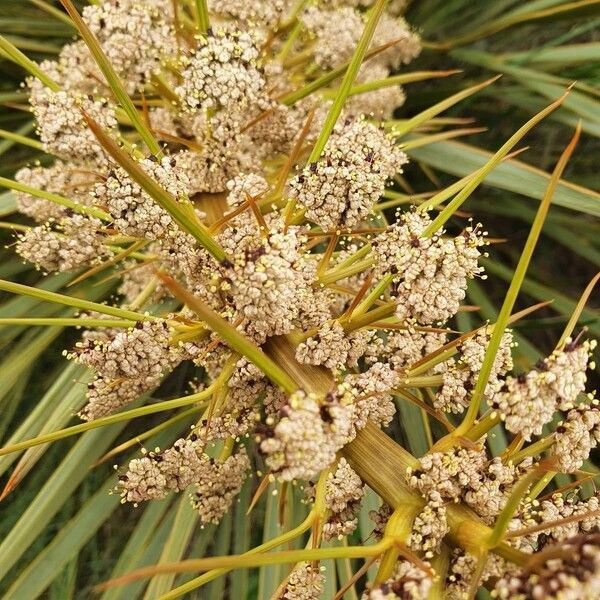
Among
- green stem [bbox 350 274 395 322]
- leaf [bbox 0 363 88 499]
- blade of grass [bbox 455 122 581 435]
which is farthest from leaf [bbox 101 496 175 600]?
blade of grass [bbox 455 122 581 435]

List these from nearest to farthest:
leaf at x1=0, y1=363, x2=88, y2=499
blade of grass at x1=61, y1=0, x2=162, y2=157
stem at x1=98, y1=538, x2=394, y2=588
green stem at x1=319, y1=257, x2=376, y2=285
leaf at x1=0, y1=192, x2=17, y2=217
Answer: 1. stem at x1=98, y1=538, x2=394, y2=588
2. blade of grass at x1=61, y1=0, x2=162, y2=157
3. green stem at x1=319, y1=257, x2=376, y2=285
4. leaf at x1=0, y1=363, x2=88, y2=499
5. leaf at x1=0, y1=192, x2=17, y2=217

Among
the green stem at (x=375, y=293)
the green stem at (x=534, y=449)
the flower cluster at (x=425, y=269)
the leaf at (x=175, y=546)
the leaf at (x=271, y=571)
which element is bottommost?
the leaf at (x=175, y=546)

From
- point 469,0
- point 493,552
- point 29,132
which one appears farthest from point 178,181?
point 469,0

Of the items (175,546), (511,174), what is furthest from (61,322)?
(511,174)

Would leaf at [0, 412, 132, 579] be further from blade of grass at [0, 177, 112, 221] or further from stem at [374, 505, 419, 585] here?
stem at [374, 505, 419, 585]

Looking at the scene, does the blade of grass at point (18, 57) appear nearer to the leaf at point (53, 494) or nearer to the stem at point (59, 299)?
the stem at point (59, 299)

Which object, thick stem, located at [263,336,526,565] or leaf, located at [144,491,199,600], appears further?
leaf, located at [144,491,199,600]

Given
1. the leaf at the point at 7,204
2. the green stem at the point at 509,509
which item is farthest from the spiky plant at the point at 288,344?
the leaf at the point at 7,204

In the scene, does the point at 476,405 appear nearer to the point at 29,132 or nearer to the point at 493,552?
the point at 493,552

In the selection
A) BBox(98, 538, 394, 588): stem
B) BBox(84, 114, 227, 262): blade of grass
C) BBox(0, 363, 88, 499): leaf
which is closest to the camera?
BBox(98, 538, 394, 588): stem
